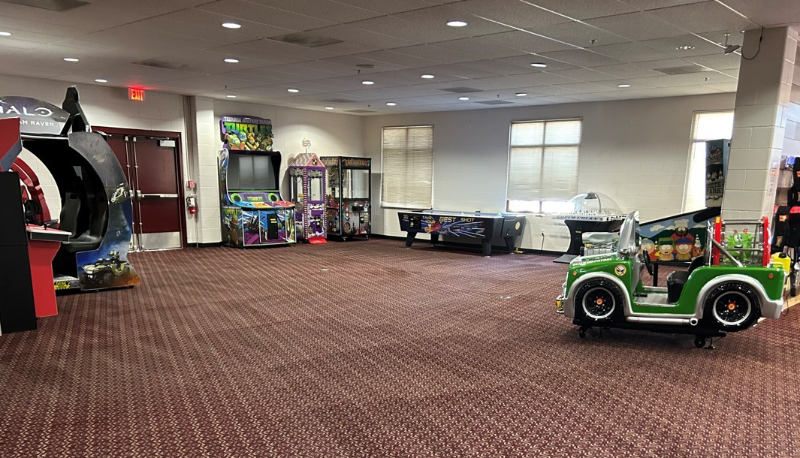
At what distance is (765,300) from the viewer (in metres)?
3.86

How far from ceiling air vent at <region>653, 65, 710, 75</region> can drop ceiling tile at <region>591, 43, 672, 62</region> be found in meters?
0.64

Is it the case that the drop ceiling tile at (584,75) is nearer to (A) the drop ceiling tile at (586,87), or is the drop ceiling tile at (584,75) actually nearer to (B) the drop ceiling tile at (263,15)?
(A) the drop ceiling tile at (586,87)

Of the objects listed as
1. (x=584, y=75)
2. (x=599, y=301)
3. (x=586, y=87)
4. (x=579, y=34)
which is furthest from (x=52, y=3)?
(x=586, y=87)

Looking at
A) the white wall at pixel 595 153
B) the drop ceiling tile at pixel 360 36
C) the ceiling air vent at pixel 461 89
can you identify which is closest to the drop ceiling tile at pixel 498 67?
the drop ceiling tile at pixel 360 36

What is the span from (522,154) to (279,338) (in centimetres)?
687

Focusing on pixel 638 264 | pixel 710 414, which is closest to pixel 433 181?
pixel 638 264

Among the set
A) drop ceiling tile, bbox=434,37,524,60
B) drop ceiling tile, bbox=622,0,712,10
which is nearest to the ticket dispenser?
drop ceiling tile, bbox=434,37,524,60

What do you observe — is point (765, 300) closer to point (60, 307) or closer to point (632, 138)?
point (632, 138)

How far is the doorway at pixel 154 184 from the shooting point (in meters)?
8.84

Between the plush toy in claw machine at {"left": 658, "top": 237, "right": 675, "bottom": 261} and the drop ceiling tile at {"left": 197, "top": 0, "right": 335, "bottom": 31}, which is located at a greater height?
the drop ceiling tile at {"left": 197, "top": 0, "right": 335, "bottom": 31}

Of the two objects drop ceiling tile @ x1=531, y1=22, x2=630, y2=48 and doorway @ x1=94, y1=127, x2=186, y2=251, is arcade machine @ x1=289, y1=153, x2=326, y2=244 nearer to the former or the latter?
doorway @ x1=94, y1=127, x2=186, y2=251

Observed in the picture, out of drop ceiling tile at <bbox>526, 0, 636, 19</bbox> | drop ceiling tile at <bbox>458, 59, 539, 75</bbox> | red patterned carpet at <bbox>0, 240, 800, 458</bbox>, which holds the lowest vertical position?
red patterned carpet at <bbox>0, 240, 800, 458</bbox>

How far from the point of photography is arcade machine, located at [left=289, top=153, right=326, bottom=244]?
10594mm

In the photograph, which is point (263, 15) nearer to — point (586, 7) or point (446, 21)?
point (446, 21)
